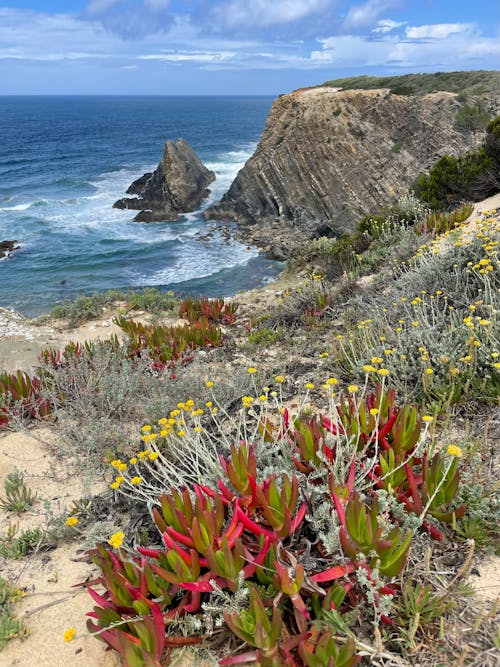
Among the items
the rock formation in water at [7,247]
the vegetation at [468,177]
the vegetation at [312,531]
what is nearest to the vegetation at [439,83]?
the vegetation at [468,177]

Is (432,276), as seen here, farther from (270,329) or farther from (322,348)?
(270,329)

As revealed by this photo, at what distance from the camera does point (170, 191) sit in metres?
34.2

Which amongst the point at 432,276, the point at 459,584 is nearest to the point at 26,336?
the point at 432,276

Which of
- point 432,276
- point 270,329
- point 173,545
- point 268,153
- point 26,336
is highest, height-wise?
point 268,153

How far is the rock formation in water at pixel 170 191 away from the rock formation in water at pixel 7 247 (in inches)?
329

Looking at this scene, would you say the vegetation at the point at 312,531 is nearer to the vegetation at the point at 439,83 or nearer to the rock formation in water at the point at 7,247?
the rock formation in water at the point at 7,247

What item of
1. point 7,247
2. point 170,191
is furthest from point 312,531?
point 170,191

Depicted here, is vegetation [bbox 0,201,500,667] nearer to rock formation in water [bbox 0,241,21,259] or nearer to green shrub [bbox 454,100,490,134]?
rock formation in water [bbox 0,241,21,259]

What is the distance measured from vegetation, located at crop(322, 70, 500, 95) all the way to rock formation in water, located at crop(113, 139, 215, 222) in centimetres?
1427

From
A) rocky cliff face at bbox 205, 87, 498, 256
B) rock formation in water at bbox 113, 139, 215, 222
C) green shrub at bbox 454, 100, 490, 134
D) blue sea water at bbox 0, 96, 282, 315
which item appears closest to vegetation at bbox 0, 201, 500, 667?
blue sea water at bbox 0, 96, 282, 315

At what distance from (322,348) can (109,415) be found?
9.79 feet

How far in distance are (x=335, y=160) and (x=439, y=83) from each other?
40.2 feet

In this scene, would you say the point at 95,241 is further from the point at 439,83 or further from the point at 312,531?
the point at 312,531

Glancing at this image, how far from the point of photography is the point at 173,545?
2.43 metres
